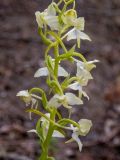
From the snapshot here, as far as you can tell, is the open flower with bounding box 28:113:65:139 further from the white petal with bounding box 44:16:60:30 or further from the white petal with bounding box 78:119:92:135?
the white petal with bounding box 44:16:60:30

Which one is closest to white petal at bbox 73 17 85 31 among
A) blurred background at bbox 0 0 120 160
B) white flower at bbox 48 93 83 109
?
white flower at bbox 48 93 83 109

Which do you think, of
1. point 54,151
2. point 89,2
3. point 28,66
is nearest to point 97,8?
point 89,2

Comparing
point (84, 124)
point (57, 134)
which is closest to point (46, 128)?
point (57, 134)

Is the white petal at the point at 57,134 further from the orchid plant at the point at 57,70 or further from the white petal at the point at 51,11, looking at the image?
the white petal at the point at 51,11

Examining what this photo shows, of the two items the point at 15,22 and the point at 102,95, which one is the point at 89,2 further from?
the point at 102,95

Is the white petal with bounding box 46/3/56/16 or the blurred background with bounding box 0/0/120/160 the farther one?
the blurred background with bounding box 0/0/120/160

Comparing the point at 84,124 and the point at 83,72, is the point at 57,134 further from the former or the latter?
the point at 83,72
